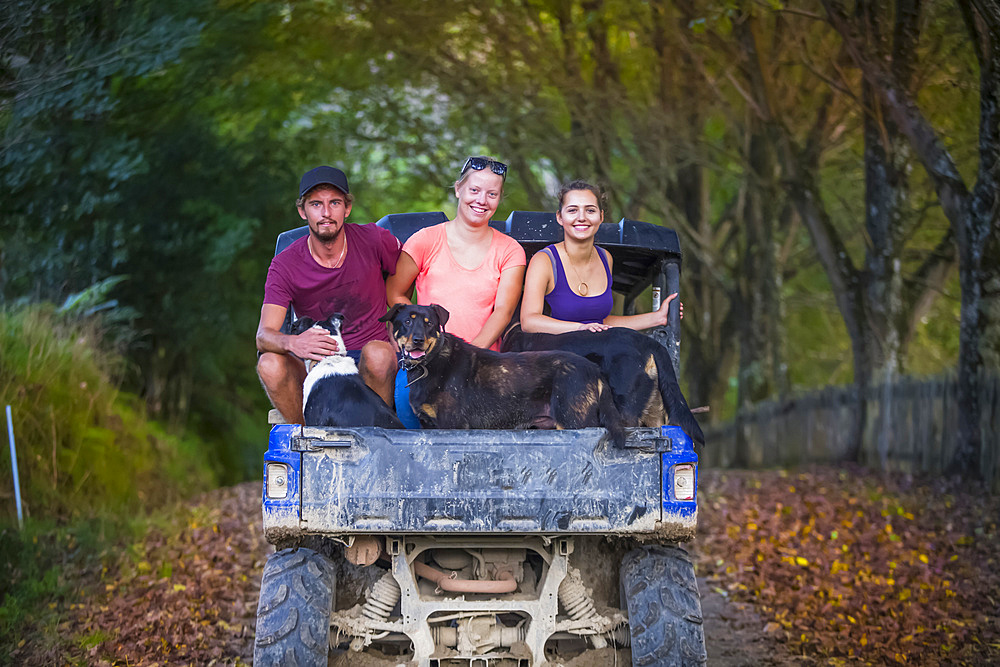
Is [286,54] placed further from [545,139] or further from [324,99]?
[545,139]

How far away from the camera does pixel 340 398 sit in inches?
195

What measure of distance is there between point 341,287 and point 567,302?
1.25 m

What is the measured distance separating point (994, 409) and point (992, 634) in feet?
15.5

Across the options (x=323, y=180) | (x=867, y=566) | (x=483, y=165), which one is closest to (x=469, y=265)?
(x=483, y=165)

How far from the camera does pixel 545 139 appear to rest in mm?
19844

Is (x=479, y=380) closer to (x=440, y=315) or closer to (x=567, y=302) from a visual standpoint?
(x=440, y=315)

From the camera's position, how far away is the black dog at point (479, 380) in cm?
487

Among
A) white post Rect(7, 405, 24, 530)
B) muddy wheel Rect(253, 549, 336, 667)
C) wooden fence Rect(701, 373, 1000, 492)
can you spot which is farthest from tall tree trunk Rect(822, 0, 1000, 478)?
white post Rect(7, 405, 24, 530)

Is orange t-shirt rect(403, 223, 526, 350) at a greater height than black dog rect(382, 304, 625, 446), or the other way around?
orange t-shirt rect(403, 223, 526, 350)

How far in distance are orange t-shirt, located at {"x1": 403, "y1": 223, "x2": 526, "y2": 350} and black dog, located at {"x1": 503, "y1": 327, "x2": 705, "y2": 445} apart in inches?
25.3

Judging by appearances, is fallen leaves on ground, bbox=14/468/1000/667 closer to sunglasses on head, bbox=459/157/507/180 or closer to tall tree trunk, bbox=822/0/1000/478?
tall tree trunk, bbox=822/0/1000/478

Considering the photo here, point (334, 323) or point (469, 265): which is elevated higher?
point (469, 265)

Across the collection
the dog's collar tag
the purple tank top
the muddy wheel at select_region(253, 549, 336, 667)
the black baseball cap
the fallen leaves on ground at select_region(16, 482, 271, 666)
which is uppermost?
the black baseball cap

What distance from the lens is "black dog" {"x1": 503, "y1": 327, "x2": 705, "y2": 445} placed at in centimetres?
516
